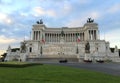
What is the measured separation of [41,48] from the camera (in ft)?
414

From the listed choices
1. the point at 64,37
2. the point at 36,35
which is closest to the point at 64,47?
the point at 64,37

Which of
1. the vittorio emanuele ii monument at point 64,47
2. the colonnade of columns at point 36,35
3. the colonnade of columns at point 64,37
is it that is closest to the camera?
the vittorio emanuele ii monument at point 64,47

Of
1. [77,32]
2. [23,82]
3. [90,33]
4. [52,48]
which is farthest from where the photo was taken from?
[77,32]

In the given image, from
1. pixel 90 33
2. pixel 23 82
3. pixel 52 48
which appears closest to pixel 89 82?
pixel 23 82

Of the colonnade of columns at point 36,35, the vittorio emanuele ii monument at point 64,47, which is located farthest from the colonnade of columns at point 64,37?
the colonnade of columns at point 36,35

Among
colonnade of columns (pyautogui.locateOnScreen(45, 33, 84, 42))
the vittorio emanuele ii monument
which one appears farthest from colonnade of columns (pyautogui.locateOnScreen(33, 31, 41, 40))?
colonnade of columns (pyautogui.locateOnScreen(45, 33, 84, 42))

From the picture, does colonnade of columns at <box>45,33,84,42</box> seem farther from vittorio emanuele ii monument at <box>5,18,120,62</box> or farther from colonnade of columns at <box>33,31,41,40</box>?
colonnade of columns at <box>33,31,41,40</box>

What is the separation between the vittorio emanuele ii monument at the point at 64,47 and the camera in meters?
99.1

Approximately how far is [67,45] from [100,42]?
20.0 meters

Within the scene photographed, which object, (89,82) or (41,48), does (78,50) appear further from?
(89,82)

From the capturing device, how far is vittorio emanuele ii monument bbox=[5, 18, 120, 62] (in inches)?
3903

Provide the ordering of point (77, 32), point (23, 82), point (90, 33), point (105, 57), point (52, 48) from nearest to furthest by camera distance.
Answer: point (23, 82), point (105, 57), point (52, 48), point (90, 33), point (77, 32)

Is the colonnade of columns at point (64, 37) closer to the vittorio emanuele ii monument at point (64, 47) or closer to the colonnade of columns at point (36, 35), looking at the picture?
the vittorio emanuele ii monument at point (64, 47)

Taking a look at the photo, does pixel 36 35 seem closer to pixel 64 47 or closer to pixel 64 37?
pixel 64 37
